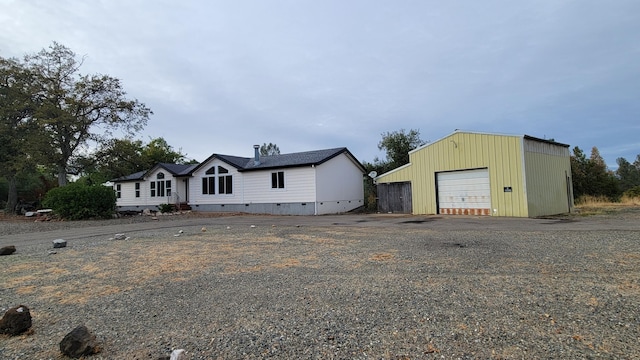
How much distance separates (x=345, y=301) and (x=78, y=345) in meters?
2.75

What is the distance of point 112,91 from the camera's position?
26141 millimetres

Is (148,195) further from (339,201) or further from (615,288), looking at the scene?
(615,288)

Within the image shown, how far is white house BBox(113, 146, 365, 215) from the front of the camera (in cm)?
2328

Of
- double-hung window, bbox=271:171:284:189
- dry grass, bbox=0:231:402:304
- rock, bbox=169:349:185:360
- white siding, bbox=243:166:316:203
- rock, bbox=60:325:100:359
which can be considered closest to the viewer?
rock, bbox=169:349:185:360

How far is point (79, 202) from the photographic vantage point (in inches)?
809

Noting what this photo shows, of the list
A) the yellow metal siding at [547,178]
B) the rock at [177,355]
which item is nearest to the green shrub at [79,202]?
the rock at [177,355]

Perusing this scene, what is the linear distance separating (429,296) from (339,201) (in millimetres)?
20606

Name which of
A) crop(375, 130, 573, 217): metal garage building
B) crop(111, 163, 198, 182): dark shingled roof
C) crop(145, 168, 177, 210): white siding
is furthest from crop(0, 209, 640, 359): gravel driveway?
crop(145, 168, 177, 210): white siding

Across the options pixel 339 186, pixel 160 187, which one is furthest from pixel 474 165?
pixel 160 187

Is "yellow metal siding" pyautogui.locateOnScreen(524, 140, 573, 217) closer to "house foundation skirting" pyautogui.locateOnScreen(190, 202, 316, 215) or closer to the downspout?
the downspout

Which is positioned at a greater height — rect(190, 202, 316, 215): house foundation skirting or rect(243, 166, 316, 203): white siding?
rect(243, 166, 316, 203): white siding

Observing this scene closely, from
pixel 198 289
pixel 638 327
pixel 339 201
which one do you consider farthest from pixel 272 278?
pixel 339 201

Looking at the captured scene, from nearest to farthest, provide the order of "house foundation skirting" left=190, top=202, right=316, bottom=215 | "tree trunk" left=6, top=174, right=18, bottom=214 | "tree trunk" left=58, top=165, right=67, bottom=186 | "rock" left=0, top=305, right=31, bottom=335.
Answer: "rock" left=0, top=305, right=31, bottom=335, "house foundation skirting" left=190, top=202, right=316, bottom=215, "tree trunk" left=58, top=165, right=67, bottom=186, "tree trunk" left=6, top=174, right=18, bottom=214

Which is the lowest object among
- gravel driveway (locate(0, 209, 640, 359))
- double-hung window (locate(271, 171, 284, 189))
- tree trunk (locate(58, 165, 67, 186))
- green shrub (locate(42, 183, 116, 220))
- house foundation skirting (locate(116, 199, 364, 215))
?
gravel driveway (locate(0, 209, 640, 359))
